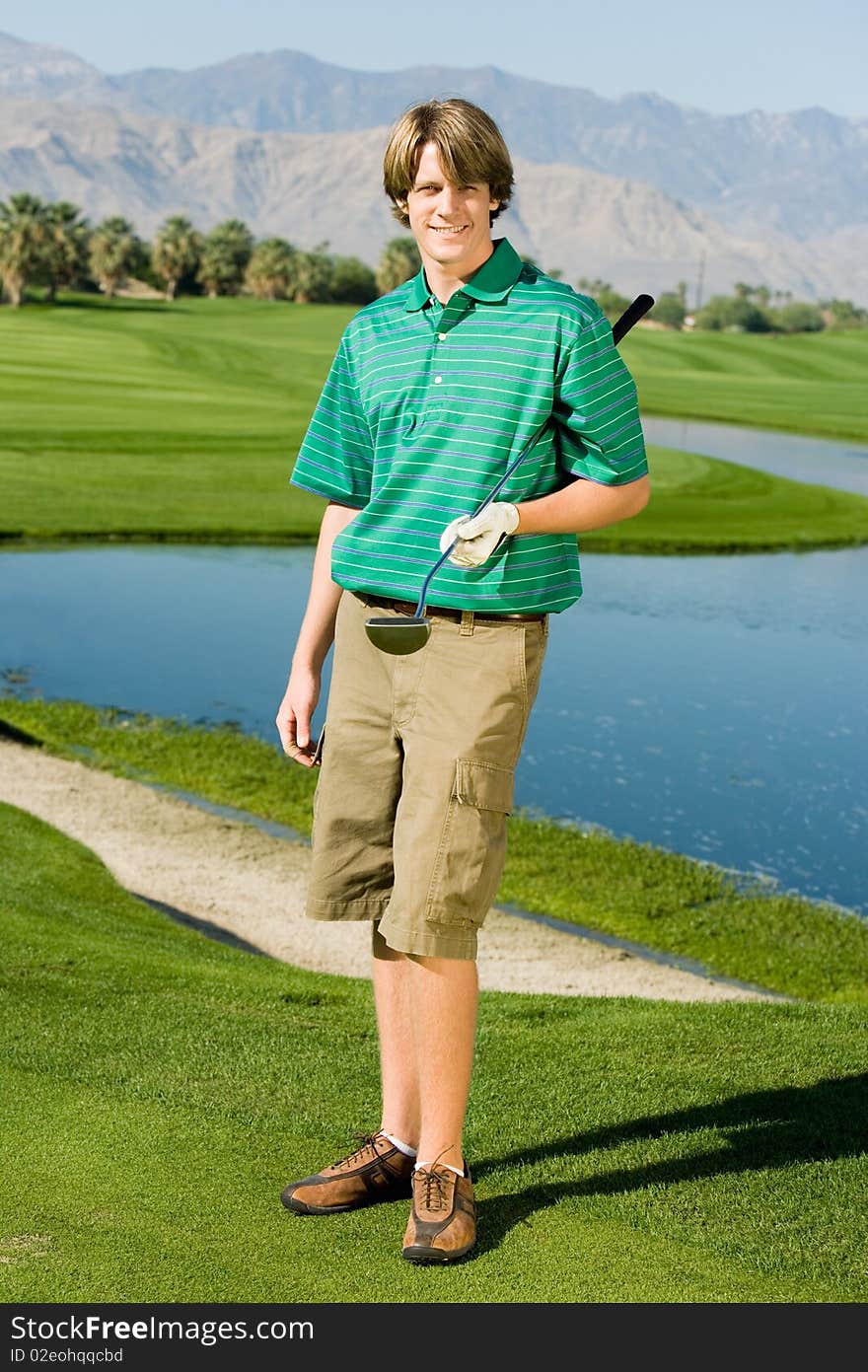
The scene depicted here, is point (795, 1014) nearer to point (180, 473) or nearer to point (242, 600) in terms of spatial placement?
point (242, 600)

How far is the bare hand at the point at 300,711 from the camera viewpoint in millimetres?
4648

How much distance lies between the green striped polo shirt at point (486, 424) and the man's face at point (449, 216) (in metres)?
0.06

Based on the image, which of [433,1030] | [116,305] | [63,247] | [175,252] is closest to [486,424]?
[433,1030]

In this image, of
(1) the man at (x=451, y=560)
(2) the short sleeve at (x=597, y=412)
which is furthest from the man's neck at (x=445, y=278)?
(2) the short sleeve at (x=597, y=412)

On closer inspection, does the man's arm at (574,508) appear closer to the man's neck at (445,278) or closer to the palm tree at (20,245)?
the man's neck at (445,278)

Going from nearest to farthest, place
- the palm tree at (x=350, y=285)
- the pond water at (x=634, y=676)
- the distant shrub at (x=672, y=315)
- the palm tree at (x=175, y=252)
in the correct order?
the pond water at (x=634, y=676)
the palm tree at (x=175, y=252)
the palm tree at (x=350, y=285)
the distant shrub at (x=672, y=315)

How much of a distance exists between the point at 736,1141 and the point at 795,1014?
2.43 metres

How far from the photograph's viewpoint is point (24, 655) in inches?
803

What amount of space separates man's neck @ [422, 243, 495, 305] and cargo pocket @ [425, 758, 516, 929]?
1224 millimetres

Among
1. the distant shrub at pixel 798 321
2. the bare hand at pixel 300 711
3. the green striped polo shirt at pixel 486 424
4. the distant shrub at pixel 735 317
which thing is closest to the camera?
the green striped polo shirt at pixel 486 424

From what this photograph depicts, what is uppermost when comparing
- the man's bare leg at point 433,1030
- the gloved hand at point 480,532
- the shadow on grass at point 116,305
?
the gloved hand at point 480,532

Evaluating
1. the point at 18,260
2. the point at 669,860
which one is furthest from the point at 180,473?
the point at 18,260

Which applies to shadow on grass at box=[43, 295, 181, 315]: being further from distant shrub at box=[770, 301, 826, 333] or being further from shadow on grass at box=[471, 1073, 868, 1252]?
shadow on grass at box=[471, 1073, 868, 1252]

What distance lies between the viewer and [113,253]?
124938 millimetres
